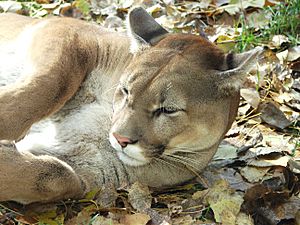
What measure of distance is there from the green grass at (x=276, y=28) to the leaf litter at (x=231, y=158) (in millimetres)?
46

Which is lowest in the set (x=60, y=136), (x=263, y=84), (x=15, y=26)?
(x=263, y=84)

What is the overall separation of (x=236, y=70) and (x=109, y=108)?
0.81m

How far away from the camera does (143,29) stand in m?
4.03

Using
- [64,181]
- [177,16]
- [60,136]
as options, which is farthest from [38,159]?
[177,16]

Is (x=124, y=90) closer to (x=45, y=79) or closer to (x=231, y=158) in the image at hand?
(x=45, y=79)

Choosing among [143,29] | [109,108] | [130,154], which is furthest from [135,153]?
[143,29]

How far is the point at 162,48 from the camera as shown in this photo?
3.79 meters

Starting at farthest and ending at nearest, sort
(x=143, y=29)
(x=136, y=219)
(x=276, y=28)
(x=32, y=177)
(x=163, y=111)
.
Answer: (x=276, y=28), (x=143, y=29), (x=163, y=111), (x=136, y=219), (x=32, y=177)

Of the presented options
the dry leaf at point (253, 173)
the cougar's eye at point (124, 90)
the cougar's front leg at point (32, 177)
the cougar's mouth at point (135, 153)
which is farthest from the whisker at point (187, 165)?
the cougar's front leg at point (32, 177)

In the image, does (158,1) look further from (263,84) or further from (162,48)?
(162,48)

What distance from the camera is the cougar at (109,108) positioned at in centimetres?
347

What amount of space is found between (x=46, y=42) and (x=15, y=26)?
0.51 meters

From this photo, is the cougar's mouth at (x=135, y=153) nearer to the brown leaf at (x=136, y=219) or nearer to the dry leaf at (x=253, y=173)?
the brown leaf at (x=136, y=219)

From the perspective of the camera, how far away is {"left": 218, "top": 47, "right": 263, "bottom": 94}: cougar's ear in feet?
11.8
